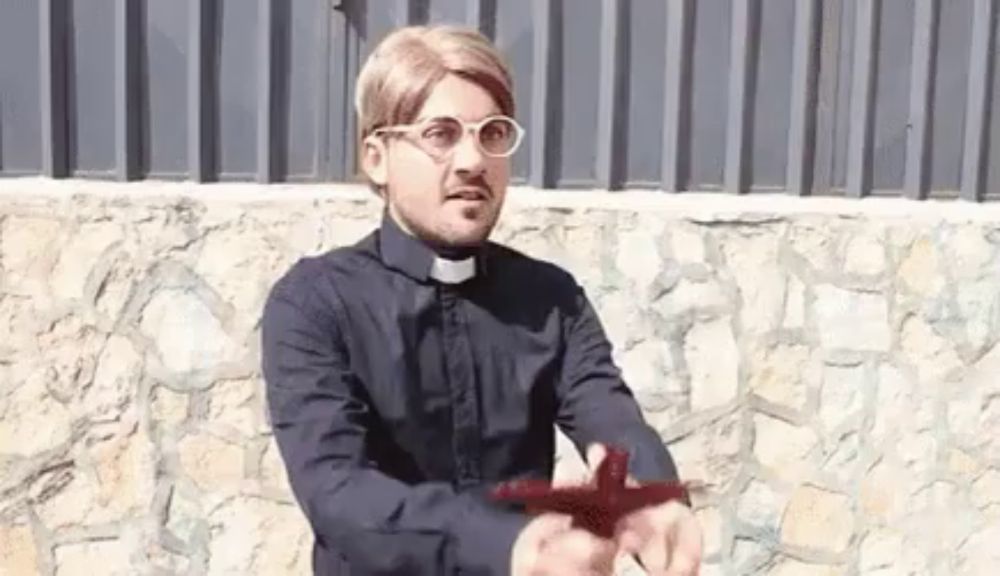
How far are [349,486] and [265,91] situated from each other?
108 inches

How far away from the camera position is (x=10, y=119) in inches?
169

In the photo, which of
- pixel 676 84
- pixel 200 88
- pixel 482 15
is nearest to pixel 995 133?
pixel 676 84

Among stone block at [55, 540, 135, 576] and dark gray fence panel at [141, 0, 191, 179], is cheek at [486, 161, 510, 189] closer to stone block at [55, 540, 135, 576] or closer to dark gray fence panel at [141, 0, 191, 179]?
dark gray fence panel at [141, 0, 191, 179]

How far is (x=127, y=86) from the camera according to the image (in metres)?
4.25

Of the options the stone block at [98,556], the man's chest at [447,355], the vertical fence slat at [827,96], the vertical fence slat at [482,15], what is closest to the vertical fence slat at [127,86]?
the vertical fence slat at [482,15]

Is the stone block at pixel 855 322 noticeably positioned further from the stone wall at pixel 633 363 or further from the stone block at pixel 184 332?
the stone block at pixel 184 332

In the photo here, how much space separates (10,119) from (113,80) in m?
0.29

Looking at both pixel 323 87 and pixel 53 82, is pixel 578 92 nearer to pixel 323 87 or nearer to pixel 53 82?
pixel 323 87

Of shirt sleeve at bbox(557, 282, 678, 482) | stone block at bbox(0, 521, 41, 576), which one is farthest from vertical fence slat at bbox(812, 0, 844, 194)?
shirt sleeve at bbox(557, 282, 678, 482)

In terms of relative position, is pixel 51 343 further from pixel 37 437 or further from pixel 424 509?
pixel 424 509

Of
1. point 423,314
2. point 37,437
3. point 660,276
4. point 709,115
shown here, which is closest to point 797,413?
point 660,276

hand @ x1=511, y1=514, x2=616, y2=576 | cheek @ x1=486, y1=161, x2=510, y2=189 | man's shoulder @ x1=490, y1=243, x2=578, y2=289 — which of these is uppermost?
cheek @ x1=486, y1=161, x2=510, y2=189

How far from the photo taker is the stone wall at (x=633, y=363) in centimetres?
418

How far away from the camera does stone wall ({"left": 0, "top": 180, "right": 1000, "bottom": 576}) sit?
13.7 feet
